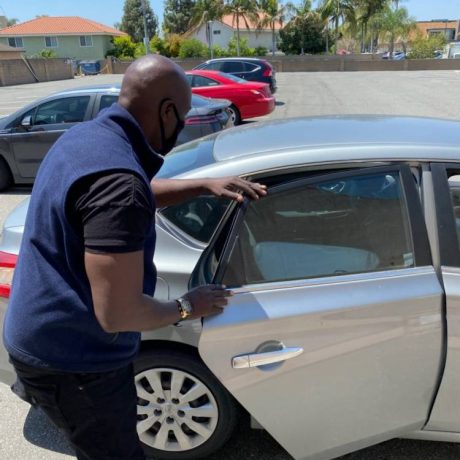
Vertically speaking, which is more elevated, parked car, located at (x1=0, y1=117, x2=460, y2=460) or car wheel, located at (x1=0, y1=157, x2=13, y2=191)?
parked car, located at (x1=0, y1=117, x2=460, y2=460)

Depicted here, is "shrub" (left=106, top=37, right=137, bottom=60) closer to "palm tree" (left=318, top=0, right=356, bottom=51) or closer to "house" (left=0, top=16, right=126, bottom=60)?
"house" (left=0, top=16, right=126, bottom=60)

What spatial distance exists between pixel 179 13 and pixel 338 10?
96.4 ft

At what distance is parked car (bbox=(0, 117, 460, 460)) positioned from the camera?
5.86 feet

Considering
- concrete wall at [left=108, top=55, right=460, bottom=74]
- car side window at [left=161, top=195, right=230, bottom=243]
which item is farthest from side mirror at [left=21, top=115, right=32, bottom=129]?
concrete wall at [left=108, top=55, right=460, bottom=74]

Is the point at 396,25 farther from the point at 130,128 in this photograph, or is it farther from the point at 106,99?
the point at 130,128

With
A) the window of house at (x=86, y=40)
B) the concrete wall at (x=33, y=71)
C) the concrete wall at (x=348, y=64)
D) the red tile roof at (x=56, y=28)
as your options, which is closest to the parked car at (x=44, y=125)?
the concrete wall at (x=33, y=71)

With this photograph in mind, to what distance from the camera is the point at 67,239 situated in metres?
1.17

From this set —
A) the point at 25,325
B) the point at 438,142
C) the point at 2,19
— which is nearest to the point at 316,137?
the point at 438,142

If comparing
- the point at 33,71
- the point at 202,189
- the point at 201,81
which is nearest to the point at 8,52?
the point at 33,71

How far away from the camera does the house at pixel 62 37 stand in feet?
186

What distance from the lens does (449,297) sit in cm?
179

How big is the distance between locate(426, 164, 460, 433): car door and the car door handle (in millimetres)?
578

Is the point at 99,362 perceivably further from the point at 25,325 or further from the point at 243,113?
the point at 243,113

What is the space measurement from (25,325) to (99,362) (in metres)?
0.23
